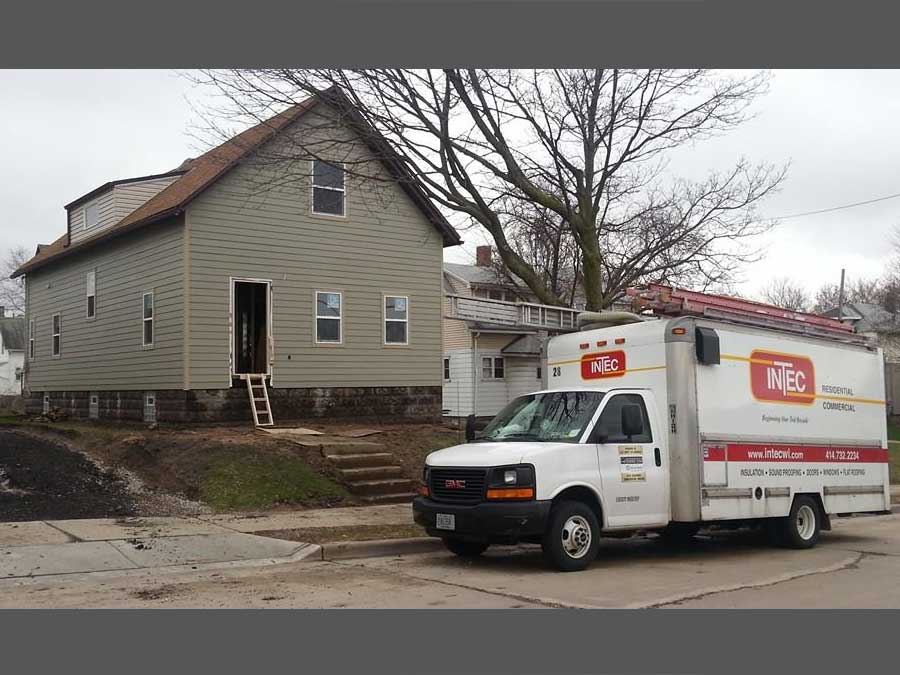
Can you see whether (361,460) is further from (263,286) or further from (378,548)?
(263,286)

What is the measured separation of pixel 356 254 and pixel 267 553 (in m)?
10.9

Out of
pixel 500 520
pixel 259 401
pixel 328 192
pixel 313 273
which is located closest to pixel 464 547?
pixel 500 520

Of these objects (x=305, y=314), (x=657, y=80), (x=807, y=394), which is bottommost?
(x=807, y=394)

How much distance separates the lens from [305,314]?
19.5m

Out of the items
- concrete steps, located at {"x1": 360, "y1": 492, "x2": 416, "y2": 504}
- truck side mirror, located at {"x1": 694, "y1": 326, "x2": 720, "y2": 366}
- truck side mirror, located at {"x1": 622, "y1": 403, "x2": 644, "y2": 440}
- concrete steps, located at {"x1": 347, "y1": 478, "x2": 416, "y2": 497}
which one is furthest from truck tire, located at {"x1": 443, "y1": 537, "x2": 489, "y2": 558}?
concrete steps, located at {"x1": 347, "y1": 478, "x2": 416, "y2": 497}

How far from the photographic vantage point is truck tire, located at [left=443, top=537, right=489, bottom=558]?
35.0ft

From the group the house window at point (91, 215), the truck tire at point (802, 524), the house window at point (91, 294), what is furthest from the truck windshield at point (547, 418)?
the house window at point (91, 215)

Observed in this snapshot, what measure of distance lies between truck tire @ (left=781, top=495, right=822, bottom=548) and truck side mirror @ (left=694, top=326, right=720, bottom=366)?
2.60 meters

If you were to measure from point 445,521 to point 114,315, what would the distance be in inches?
554

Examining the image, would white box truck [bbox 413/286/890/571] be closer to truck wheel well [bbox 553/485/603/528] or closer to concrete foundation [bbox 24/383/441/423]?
truck wheel well [bbox 553/485/603/528]

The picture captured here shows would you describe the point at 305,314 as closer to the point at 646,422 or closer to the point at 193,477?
the point at 193,477

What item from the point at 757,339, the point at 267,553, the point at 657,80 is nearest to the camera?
the point at 267,553

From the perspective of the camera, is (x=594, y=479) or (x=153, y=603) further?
(x=594, y=479)

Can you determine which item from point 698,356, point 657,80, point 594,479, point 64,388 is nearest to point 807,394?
point 698,356
